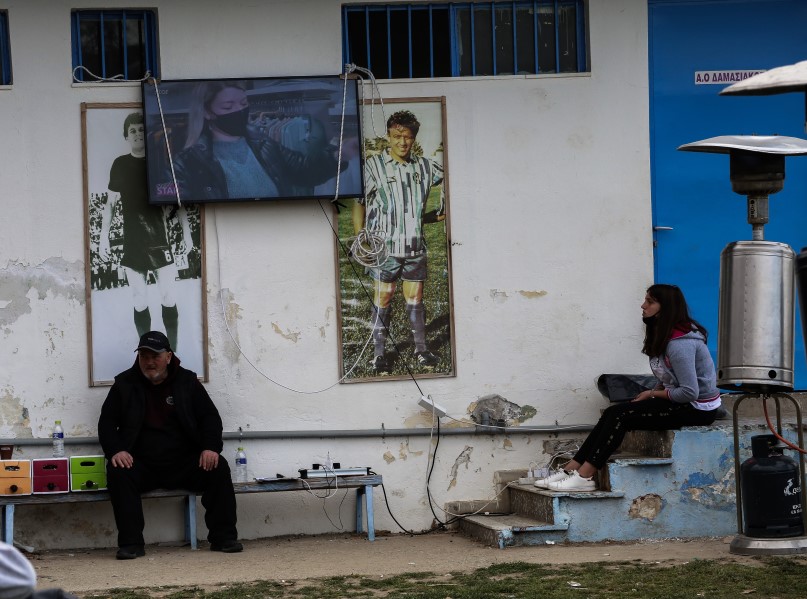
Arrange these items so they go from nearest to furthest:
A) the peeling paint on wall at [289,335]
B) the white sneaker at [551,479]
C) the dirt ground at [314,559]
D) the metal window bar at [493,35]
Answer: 1. the dirt ground at [314,559]
2. the white sneaker at [551,479]
3. the peeling paint on wall at [289,335]
4. the metal window bar at [493,35]

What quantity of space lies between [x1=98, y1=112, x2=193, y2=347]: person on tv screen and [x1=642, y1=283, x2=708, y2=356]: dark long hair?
348cm

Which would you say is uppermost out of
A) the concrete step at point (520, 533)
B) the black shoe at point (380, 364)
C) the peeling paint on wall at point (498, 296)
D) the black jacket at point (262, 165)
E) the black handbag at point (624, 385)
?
the black jacket at point (262, 165)

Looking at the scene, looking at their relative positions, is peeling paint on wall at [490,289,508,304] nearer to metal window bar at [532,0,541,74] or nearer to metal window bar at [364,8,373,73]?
metal window bar at [532,0,541,74]

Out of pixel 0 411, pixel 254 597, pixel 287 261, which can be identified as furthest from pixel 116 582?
pixel 287 261

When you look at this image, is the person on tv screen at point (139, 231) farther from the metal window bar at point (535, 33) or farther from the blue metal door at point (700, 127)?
the blue metal door at point (700, 127)

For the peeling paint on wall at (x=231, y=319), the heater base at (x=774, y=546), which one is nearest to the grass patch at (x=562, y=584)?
the heater base at (x=774, y=546)

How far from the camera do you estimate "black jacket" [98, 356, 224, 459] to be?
9.14 m

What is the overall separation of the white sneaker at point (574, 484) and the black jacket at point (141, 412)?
2353mm

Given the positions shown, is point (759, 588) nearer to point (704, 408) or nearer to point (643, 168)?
point (704, 408)

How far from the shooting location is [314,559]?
8547 millimetres

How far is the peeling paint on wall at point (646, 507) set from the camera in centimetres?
896

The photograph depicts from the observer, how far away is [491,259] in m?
9.90

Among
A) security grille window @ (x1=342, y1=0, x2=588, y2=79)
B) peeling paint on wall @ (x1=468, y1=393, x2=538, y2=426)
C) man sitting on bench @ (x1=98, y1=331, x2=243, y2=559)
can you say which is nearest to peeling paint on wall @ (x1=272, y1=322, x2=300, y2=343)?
man sitting on bench @ (x1=98, y1=331, x2=243, y2=559)

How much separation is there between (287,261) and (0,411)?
2.36 metres
